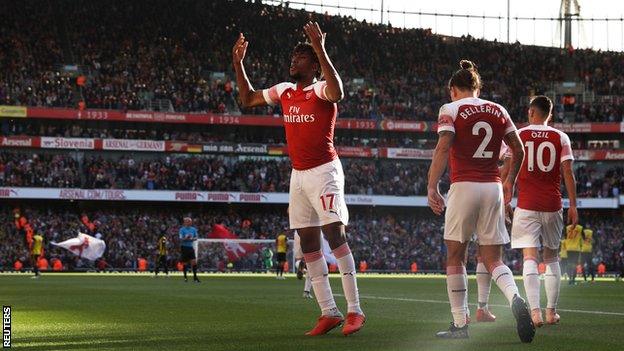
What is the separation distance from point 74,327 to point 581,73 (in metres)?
70.0

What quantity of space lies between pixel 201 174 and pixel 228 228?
4668mm

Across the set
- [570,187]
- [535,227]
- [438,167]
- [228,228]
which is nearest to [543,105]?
[570,187]

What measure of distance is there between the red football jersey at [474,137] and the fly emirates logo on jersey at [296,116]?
1283 mm

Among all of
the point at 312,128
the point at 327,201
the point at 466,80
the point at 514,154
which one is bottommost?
the point at 327,201

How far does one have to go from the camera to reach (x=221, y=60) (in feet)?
227

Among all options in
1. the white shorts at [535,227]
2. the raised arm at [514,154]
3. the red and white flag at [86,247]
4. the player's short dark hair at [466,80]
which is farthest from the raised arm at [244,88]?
the red and white flag at [86,247]

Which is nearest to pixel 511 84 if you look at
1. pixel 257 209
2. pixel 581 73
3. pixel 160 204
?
pixel 581 73

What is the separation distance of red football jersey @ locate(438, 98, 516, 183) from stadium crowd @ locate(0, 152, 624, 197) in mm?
50818

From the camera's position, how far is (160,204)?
63.8 m

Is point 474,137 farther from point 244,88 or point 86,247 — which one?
point 86,247

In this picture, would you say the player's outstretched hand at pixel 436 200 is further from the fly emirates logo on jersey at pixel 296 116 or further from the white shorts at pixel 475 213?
the fly emirates logo on jersey at pixel 296 116

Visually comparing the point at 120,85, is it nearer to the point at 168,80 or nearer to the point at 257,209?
the point at 168,80

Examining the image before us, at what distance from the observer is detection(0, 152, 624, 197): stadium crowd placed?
5966 centimetres

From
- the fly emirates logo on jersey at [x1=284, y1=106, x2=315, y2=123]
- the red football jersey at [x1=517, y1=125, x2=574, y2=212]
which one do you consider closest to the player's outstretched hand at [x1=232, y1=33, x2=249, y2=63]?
the fly emirates logo on jersey at [x1=284, y1=106, x2=315, y2=123]
